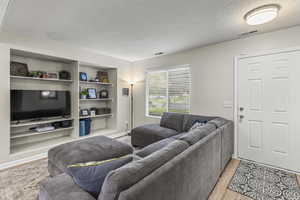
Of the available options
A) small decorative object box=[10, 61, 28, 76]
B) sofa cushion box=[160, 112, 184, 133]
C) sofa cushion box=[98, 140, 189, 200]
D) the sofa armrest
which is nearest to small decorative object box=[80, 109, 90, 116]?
small decorative object box=[10, 61, 28, 76]

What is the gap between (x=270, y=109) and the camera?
2533 mm

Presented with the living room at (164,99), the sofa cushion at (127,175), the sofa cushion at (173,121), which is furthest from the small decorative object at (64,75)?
the sofa cushion at (127,175)

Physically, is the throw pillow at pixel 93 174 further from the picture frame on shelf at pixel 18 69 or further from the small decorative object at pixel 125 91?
the small decorative object at pixel 125 91

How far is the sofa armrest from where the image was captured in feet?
3.25

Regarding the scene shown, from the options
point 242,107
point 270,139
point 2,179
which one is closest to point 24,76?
point 2,179

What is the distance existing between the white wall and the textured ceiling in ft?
0.60

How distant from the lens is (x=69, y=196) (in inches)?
39.2

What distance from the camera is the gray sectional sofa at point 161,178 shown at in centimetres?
79

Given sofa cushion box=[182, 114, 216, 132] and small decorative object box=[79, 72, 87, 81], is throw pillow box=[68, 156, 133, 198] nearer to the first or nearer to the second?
sofa cushion box=[182, 114, 216, 132]

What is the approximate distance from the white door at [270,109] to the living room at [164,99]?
0.02m

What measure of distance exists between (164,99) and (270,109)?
239 cm

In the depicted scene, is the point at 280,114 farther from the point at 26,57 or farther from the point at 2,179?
the point at 26,57

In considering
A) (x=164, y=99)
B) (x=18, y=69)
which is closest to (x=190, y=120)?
(x=164, y=99)

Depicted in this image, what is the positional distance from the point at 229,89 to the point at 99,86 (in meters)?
3.62
